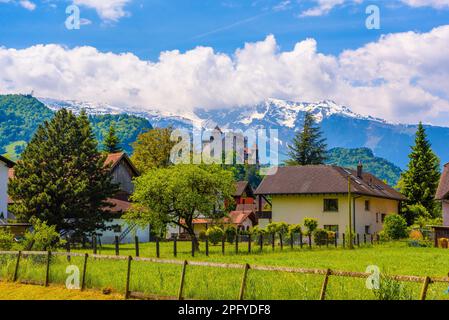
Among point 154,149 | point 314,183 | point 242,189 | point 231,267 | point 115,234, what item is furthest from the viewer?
point 242,189

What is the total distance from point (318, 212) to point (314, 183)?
302cm

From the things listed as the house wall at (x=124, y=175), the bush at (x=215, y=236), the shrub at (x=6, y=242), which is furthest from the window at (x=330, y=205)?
the shrub at (x=6, y=242)

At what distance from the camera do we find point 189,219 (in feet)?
138

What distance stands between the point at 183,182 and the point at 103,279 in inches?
872

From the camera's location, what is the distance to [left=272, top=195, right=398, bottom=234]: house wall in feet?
194

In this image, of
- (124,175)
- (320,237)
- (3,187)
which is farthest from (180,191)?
(124,175)

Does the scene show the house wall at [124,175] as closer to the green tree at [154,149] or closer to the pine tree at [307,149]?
the green tree at [154,149]

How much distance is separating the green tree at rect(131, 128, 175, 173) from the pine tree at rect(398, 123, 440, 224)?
95.8ft

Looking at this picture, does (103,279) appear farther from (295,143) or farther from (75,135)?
(295,143)

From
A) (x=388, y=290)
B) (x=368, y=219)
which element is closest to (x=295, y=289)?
(x=388, y=290)

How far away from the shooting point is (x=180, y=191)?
3991 cm

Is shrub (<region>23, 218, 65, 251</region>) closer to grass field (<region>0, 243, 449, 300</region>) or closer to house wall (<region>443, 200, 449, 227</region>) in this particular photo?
grass field (<region>0, 243, 449, 300</region>)

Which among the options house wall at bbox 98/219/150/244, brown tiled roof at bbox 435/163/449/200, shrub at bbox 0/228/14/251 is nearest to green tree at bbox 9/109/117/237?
house wall at bbox 98/219/150/244

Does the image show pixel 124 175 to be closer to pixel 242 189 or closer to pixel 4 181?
pixel 4 181
